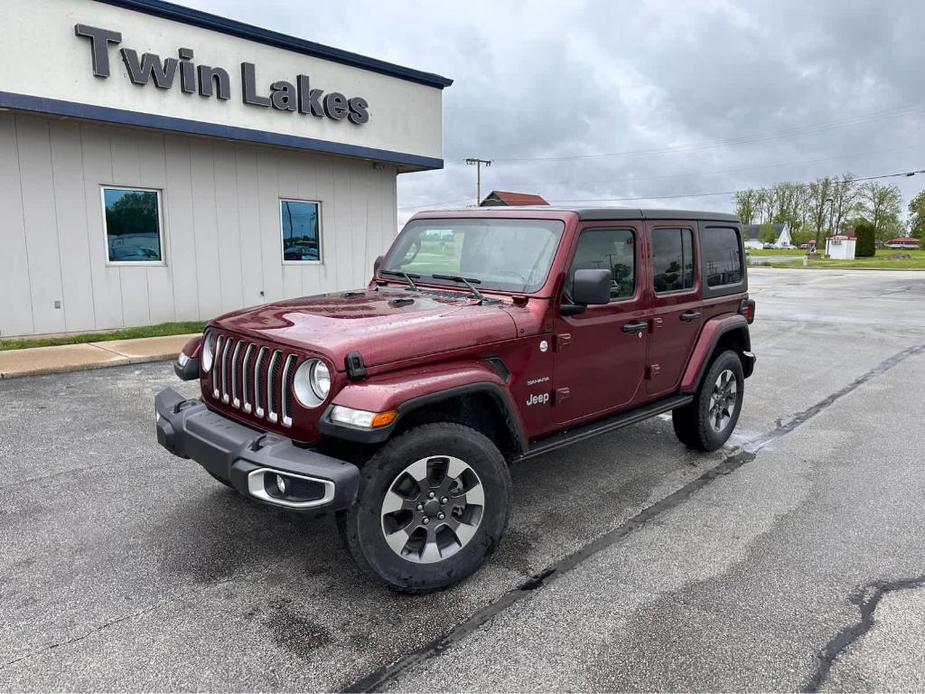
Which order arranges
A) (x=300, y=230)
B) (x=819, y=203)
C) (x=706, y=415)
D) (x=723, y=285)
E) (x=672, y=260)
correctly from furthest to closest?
(x=819, y=203), (x=300, y=230), (x=723, y=285), (x=706, y=415), (x=672, y=260)

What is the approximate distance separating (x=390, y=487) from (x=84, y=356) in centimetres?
728

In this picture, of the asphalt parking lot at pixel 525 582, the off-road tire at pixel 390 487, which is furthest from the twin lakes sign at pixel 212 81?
the off-road tire at pixel 390 487

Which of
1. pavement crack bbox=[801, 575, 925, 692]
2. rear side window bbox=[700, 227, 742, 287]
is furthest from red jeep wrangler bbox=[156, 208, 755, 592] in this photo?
pavement crack bbox=[801, 575, 925, 692]

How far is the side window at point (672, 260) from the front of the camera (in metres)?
4.73

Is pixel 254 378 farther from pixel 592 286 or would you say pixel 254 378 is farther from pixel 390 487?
pixel 592 286

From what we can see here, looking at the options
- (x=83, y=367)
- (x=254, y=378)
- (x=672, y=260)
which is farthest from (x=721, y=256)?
(x=83, y=367)

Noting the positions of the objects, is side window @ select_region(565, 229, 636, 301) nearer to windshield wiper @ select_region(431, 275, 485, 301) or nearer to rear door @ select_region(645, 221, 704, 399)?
rear door @ select_region(645, 221, 704, 399)

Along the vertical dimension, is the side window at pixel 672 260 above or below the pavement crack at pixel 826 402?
above

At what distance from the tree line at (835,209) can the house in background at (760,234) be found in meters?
3.89

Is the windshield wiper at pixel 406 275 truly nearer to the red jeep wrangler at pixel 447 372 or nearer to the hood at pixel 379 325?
the red jeep wrangler at pixel 447 372

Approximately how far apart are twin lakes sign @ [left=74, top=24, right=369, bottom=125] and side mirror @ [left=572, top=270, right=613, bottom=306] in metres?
8.76

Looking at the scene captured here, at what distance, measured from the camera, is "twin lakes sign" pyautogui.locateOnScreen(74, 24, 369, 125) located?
952cm

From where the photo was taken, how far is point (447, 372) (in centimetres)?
330

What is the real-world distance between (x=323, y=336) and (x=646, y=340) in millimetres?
2324
